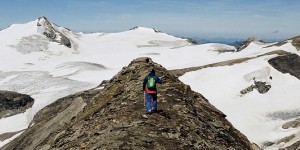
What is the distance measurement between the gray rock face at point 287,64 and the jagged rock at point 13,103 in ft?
157

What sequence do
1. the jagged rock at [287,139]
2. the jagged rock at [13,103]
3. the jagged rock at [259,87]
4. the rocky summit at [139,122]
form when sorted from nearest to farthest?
1. the rocky summit at [139,122]
2. the jagged rock at [287,139]
3. the jagged rock at [259,87]
4. the jagged rock at [13,103]

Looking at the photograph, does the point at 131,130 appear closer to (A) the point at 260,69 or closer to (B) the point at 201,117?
(B) the point at 201,117

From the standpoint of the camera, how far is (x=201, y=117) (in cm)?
2252

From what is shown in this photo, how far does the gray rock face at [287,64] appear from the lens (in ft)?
260

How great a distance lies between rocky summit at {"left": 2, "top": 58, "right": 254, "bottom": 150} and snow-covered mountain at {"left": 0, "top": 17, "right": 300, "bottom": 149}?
88.4ft

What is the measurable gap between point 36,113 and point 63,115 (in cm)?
5498

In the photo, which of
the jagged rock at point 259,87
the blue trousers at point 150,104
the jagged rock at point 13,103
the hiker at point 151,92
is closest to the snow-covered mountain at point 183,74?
the jagged rock at point 259,87

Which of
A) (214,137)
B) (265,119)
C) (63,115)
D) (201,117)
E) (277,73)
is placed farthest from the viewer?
(277,73)

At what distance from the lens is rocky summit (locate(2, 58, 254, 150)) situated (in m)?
17.8

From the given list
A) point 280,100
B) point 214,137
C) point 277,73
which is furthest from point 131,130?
point 277,73

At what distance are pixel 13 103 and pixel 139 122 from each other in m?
75.8

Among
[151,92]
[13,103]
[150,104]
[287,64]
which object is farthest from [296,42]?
[150,104]

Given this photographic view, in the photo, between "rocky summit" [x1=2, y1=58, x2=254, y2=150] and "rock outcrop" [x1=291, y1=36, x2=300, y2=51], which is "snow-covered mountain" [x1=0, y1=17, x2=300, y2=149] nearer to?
"rock outcrop" [x1=291, y1=36, x2=300, y2=51]

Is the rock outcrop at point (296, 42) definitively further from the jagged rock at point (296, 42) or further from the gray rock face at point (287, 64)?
the gray rock face at point (287, 64)
